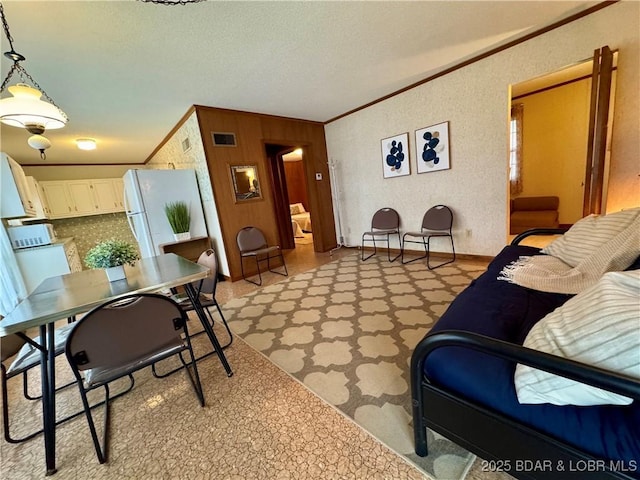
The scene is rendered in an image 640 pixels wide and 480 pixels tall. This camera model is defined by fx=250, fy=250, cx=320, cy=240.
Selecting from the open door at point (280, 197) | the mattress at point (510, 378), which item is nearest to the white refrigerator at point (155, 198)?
the open door at point (280, 197)

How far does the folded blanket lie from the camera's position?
1.21 m

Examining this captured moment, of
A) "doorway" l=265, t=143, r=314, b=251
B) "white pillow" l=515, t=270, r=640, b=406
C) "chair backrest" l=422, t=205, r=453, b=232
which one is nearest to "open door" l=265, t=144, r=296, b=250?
"doorway" l=265, t=143, r=314, b=251

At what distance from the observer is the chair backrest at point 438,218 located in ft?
11.3

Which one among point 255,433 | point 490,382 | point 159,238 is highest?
point 159,238

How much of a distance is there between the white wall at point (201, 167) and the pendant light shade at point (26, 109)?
178cm

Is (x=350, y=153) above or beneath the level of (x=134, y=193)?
above

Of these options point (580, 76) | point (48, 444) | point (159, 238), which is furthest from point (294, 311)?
point (580, 76)

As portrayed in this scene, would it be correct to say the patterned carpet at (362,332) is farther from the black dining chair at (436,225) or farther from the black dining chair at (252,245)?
the black dining chair at (252,245)

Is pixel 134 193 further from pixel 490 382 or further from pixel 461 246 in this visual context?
pixel 461 246

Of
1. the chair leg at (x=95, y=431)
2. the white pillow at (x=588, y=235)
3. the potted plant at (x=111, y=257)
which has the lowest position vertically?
the chair leg at (x=95, y=431)

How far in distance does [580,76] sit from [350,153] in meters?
3.75

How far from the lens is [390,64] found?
111 inches

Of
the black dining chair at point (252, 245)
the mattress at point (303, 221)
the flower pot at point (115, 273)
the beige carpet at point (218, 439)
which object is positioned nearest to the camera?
the beige carpet at point (218, 439)

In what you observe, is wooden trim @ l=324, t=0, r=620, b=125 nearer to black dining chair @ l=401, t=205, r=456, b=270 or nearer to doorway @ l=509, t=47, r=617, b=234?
doorway @ l=509, t=47, r=617, b=234
